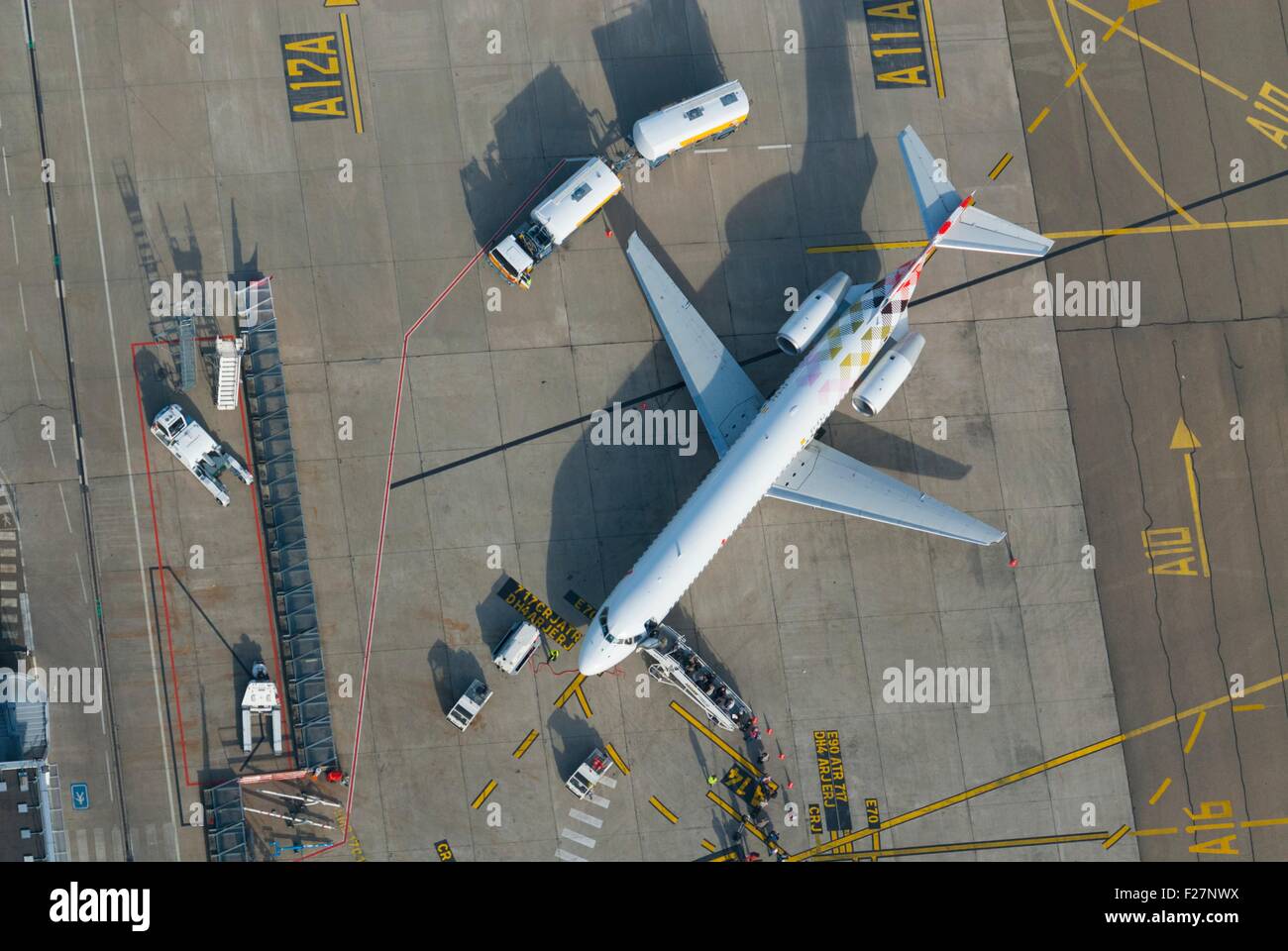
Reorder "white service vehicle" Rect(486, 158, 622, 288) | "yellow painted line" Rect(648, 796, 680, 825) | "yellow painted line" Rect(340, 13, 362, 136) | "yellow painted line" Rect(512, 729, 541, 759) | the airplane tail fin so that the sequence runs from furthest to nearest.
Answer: "yellow painted line" Rect(340, 13, 362, 136)
"yellow painted line" Rect(648, 796, 680, 825)
"yellow painted line" Rect(512, 729, 541, 759)
"white service vehicle" Rect(486, 158, 622, 288)
the airplane tail fin

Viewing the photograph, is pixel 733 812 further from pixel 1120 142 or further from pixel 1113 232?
pixel 1120 142

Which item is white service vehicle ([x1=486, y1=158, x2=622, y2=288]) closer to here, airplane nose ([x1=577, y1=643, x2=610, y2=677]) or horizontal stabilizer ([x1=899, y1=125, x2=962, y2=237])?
horizontal stabilizer ([x1=899, y1=125, x2=962, y2=237])

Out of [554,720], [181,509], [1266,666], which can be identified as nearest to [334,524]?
[181,509]

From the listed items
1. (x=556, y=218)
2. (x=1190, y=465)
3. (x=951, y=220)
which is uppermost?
(x=556, y=218)

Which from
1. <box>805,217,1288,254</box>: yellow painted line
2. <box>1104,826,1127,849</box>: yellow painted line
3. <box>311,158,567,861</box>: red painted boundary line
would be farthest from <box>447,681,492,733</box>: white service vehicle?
<box>1104,826,1127,849</box>: yellow painted line

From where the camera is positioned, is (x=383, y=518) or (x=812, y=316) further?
(x=383, y=518)

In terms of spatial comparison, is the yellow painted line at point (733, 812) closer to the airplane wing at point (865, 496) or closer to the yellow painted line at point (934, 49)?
the airplane wing at point (865, 496)

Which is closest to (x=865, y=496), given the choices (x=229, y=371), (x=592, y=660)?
(x=592, y=660)
